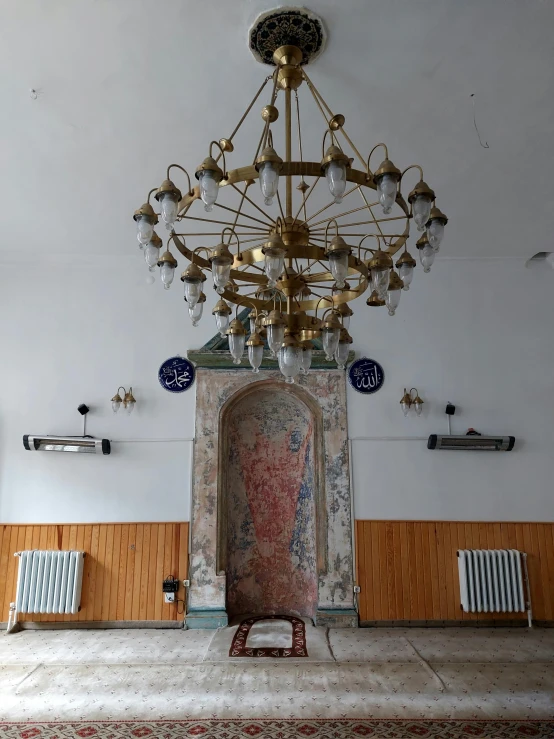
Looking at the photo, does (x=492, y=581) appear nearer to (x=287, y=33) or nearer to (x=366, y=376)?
(x=366, y=376)

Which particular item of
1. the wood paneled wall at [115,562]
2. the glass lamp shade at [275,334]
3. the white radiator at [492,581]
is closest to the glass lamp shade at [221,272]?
the glass lamp shade at [275,334]

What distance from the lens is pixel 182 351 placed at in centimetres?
658

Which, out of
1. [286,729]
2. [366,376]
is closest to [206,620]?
[286,729]

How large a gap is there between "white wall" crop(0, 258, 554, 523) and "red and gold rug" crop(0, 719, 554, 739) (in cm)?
264

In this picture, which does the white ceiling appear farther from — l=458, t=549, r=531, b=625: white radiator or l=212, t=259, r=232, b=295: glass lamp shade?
l=458, t=549, r=531, b=625: white radiator

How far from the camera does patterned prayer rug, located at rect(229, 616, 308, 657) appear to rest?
5.03 meters

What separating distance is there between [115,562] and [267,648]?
6.63 feet

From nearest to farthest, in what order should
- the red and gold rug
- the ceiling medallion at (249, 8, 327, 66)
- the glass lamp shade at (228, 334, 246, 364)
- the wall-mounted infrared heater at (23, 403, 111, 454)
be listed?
1. the glass lamp shade at (228, 334, 246, 364)
2. the ceiling medallion at (249, 8, 327, 66)
3. the red and gold rug
4. the wall-mounted infrared heater at (23, 403, 111, 454)

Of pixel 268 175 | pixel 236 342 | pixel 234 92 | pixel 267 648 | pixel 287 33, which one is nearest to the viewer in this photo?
pixel 268 175

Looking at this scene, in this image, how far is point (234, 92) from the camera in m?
3.84

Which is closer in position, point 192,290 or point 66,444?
point 192,290

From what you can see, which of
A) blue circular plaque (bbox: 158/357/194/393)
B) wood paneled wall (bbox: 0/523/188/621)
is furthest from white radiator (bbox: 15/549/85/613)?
blue circular plaque (bbox: 158/357/194/393)

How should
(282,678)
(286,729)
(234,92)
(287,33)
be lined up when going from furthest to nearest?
(282,678)
(234,92)
(286,729)
(287,33)

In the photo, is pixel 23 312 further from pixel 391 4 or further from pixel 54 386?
pixel 391 4
